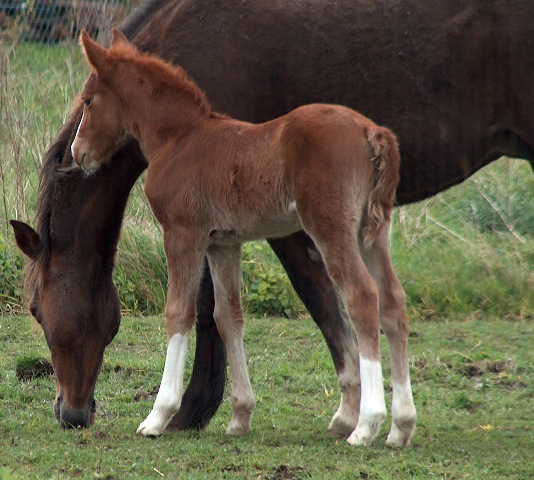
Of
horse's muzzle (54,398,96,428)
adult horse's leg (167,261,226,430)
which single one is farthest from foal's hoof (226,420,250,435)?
horse's muzzle (54,398,96,428)

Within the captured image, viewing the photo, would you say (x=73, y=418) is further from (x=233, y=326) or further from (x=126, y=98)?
(x=126, y=98)

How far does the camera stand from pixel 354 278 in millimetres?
4223

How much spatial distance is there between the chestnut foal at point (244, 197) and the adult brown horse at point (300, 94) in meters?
0.26

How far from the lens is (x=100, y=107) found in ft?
16.0

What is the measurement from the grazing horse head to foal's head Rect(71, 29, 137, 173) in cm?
20

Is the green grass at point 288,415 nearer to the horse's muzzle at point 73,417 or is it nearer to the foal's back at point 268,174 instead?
the horse's muzzle at point 73,417

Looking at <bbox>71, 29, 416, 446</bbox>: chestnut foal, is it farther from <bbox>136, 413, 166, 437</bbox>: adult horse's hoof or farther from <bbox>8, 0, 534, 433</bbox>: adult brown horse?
<bbox>8, 0, 534, 433</bbox>: adult brown horse

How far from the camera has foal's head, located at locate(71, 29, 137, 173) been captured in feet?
15.9

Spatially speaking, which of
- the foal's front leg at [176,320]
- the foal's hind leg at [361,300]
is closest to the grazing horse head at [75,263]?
the foal's front leg at [176,320]

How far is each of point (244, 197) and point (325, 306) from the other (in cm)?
104

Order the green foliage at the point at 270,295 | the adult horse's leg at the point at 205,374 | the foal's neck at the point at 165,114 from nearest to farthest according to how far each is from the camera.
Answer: the foal's neck at the point at 165,114
the adult horse's leg at the point at 205,374
the green foliage at the point at 270,295

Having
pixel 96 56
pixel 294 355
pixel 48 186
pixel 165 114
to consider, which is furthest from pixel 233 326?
pixel 294 355

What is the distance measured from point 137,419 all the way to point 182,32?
2001mm

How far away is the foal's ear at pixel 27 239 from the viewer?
5062mm
